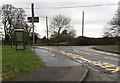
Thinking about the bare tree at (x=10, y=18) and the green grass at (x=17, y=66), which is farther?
the bare tree at (x=10, y=18)

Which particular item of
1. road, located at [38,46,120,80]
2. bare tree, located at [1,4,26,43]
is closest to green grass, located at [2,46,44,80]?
road, located at [38,46,120,80]

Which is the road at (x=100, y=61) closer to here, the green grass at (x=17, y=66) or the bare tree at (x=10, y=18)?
the green grass at (x=17, y=66)

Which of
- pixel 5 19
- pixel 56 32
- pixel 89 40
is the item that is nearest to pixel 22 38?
pixel 89 40

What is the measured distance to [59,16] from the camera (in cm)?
9619

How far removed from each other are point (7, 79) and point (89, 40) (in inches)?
2506

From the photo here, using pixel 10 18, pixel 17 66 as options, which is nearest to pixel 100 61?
pixel 17 66

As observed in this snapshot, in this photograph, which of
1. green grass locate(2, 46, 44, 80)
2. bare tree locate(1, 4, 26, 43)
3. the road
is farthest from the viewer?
bare tree locate(1, 4, 26, 43)

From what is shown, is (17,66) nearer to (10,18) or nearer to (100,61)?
(100,61)

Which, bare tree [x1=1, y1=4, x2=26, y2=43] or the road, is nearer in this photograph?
the road

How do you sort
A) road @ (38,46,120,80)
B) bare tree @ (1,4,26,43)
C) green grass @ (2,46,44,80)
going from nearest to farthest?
green grass @ (2,46,44,80) < road @ (38,46,120,80) < bare tree @ (1,4,26,43)

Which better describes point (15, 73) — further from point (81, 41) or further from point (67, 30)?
point (67, 30)

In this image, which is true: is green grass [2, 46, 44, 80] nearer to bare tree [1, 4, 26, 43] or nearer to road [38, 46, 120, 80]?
road [38, 46, 120, 80]

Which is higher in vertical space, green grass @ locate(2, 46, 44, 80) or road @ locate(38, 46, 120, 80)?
green grass @ locate(2, 46, 44, 80)

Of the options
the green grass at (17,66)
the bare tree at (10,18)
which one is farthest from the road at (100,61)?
the bare tree at (10,18)
